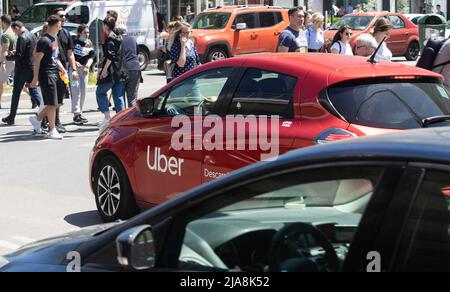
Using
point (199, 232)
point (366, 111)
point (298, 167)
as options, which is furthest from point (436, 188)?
point (366, 111)

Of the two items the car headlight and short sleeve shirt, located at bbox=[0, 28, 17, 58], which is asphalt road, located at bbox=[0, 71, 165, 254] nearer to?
short sleeve shirt, located at bbox=[0, 28, 17, 58]

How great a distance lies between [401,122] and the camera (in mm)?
6258

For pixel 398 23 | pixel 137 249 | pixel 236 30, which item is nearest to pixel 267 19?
pixel 236 30

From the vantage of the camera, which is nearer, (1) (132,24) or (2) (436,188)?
(2) (436,188)

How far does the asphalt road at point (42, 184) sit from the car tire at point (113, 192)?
30 centimetres

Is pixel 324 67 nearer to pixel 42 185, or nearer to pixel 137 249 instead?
pixel 137 249

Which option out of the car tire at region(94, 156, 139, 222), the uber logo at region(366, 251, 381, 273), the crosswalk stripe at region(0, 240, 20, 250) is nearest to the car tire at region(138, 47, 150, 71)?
the car tire at region(94, 156, 139, 222)

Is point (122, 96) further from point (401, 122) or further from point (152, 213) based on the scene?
point (152, 213)

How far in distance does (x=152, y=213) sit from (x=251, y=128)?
10.4 ft

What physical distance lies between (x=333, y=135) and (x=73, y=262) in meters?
2.91

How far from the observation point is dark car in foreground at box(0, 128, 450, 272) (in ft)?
9.37

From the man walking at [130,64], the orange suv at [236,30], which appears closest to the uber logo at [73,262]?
the man walking at [130,64]

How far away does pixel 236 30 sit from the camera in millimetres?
25594

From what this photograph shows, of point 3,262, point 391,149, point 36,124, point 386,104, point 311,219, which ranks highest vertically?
point 391,149
